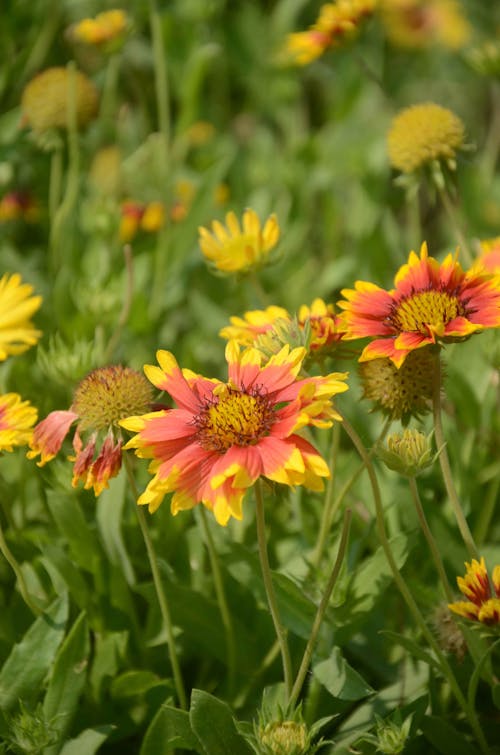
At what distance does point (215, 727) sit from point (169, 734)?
0.09 m

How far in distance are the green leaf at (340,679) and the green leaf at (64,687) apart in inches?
10.4

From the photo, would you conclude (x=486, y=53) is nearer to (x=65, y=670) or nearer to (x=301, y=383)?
(x=301, y=383)

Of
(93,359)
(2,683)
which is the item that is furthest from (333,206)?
(2,683)

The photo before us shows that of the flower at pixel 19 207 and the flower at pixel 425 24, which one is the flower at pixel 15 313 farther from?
the flower at pixel 425 24

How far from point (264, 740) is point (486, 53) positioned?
1.27m

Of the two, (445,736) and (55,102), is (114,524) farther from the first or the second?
(55,102)

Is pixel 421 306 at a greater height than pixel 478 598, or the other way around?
pixel 421 306

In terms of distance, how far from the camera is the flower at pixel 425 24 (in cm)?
283

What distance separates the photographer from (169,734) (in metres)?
1.02

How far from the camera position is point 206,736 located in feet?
3.11

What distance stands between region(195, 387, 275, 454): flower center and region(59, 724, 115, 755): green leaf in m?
0.37

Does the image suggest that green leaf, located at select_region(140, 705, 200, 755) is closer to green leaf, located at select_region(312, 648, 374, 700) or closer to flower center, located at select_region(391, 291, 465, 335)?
green leaf, located at select_region(312, 648, 374, 700)

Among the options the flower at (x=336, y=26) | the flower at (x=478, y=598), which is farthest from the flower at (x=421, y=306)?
the flower at (x=336, y=26)

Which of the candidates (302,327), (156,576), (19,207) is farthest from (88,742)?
(19,207)
